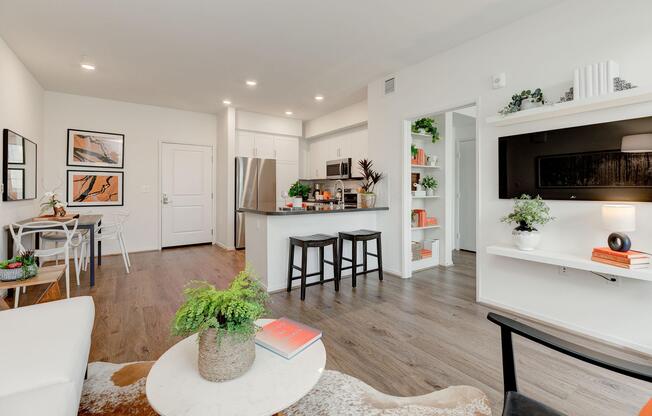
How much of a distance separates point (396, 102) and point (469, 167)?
8.74ft

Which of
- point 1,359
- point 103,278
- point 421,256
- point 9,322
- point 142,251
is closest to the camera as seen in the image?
point 1,359

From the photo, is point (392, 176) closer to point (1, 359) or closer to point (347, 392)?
point (347, 392)

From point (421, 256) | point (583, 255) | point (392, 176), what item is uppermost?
point (392, 176)

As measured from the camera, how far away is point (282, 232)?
362cm

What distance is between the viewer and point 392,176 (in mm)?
4191

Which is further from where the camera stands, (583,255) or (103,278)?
(103,278)

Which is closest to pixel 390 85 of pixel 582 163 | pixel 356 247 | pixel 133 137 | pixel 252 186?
pixel 356 247

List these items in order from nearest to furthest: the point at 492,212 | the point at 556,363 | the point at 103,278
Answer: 1. the point at 556,363
2. the point at 492,212
3. the point at 103,278

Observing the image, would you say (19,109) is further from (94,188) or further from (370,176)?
(370,176)

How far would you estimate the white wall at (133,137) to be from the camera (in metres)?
4.95

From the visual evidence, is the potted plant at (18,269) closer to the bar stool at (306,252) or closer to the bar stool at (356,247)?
the bar stool at (306,252)

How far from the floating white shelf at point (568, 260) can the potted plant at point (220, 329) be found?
244 cm

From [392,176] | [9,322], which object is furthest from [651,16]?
[9,322]

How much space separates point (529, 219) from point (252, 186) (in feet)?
15.7
